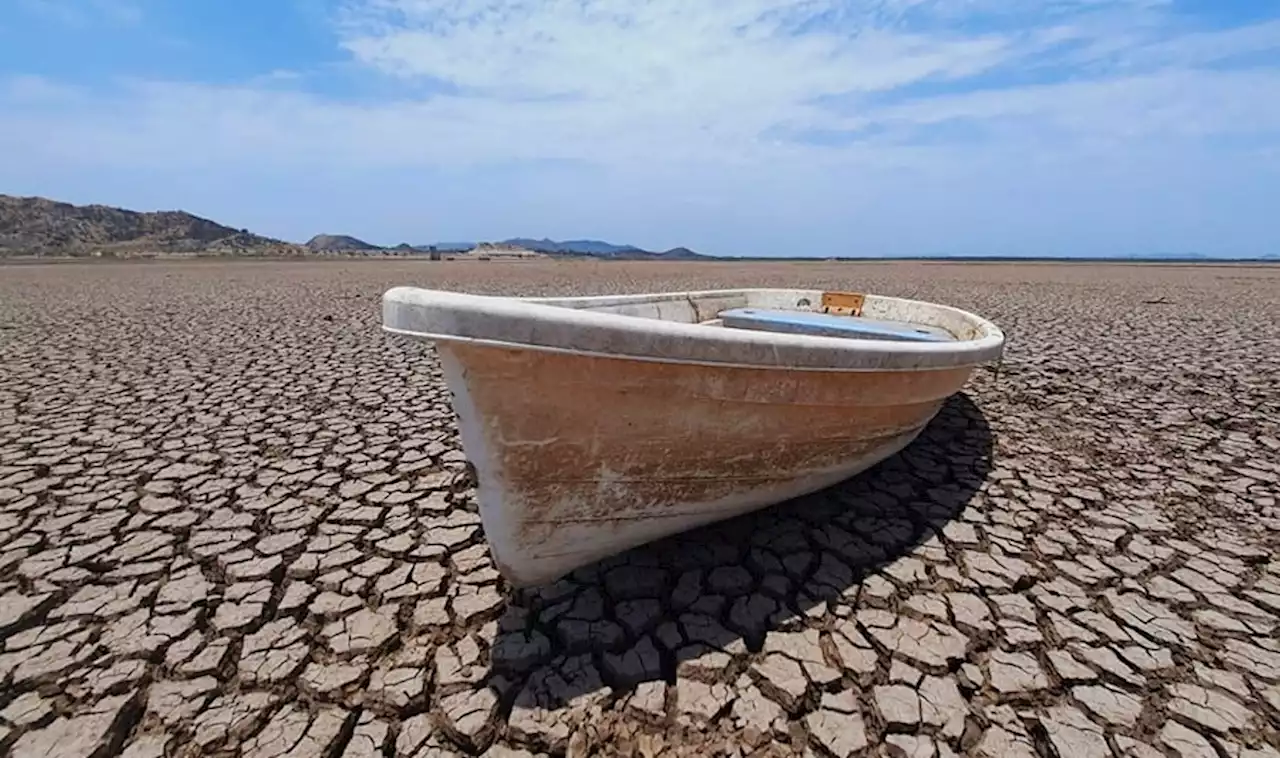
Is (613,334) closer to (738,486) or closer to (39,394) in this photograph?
(738,486)

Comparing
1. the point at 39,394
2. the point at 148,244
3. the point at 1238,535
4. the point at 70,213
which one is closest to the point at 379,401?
the point at 39,394

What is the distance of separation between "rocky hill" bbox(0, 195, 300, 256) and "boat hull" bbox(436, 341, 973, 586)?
54162mm

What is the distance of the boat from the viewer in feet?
6.12

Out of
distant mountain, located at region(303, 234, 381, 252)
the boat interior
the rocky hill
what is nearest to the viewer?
the boat interior

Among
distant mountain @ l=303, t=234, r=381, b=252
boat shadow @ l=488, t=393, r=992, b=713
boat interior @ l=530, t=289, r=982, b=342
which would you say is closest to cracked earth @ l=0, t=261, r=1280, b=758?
boat shadow @ l=488, t=393, r=992, b=713

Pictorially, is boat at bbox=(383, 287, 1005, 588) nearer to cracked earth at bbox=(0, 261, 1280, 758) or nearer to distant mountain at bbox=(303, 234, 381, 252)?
cracked earth at bbox=(0, 261, 1280, 758)

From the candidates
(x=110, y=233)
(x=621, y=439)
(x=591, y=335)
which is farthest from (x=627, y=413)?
(x=110, y=233)

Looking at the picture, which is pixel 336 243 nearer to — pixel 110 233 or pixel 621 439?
pixel 110 233

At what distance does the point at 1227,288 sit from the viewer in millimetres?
16547

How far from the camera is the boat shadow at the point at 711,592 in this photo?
202 cm

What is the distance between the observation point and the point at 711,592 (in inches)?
94.3

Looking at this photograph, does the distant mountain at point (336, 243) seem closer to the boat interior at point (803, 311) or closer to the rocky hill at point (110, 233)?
the rocky hill at point (110, 233)

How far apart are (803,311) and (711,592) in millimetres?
4318

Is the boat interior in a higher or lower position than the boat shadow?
higher
